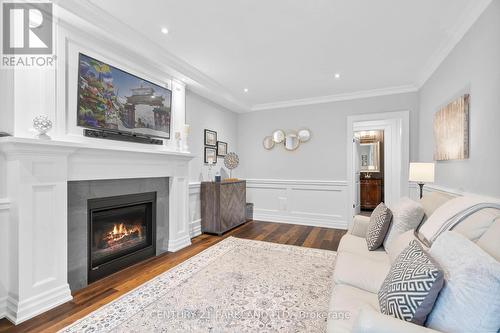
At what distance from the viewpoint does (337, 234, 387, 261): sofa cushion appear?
200 centimetres

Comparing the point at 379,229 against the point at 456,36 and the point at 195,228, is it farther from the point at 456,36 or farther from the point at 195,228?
the point at 195,228

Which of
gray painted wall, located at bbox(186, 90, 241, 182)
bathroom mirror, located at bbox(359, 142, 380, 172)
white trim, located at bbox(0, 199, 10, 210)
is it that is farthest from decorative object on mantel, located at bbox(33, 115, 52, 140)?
bathroom mirror, located at bbox(359, 142, 380, 172)

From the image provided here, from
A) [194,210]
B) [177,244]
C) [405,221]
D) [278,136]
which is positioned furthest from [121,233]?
[278,136]

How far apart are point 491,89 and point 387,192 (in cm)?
388

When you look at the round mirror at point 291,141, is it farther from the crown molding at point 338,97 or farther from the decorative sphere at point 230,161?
the decorative sphere at point 230,161

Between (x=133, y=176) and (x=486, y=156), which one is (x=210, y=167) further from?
(x=486, y=156)

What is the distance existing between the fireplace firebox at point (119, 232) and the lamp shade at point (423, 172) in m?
3.43

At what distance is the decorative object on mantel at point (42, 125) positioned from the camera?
1.89 meters

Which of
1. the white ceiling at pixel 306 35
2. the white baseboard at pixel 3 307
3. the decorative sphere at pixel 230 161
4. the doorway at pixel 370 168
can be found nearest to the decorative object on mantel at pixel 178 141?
the white ceiling at pixel 306 35

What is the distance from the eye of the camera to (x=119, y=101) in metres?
2.64

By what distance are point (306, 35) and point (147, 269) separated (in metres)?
3.24

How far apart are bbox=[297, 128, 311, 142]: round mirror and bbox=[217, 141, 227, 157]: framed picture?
1628 mm

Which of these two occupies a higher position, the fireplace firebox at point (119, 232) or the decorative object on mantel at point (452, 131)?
the decorative object on mantel at point (452, 131)

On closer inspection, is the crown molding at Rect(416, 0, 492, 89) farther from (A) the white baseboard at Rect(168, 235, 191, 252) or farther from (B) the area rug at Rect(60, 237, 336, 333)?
(A) the white baseboard at Rect(168, 235, 191, 252)
